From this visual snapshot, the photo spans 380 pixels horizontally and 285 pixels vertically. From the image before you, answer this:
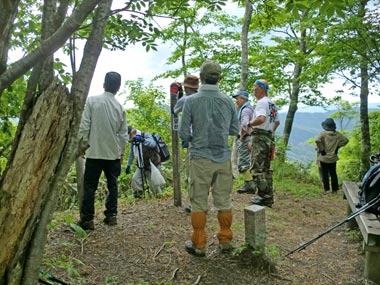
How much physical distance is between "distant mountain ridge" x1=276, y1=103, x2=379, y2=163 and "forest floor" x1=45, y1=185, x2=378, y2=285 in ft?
21.2

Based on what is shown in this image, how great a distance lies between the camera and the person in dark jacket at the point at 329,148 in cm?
865

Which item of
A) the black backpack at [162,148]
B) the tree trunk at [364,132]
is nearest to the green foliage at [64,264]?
the black backpack at [162,148]

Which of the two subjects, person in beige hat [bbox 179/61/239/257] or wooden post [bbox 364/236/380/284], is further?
person in beige hat [bbox 179/61/239/257]

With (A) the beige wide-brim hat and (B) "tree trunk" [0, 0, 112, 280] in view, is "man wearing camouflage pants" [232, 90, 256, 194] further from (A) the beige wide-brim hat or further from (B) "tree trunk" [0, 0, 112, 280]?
(B) "tree trunk" [0, 0, 112, 280]

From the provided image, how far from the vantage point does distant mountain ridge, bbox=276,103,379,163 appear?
14342mm

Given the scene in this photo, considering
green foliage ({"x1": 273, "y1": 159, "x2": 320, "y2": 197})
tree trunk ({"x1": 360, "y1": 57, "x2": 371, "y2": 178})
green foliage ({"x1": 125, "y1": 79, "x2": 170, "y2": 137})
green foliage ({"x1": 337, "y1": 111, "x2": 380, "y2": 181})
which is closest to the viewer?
green foliage ({"x1": 273, "y1": 159, "x2": 320, "y2": 197})

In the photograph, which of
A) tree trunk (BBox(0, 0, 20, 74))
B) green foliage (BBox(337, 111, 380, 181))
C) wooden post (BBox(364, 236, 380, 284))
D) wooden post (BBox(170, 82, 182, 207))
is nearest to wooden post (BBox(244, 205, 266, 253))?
wooden post (BBox(364, 236, 380, 284))

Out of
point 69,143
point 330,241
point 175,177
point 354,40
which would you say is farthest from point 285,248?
point 354,40

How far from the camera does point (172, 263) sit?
3.68m

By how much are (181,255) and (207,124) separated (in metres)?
1.43

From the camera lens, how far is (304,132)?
127312 mm

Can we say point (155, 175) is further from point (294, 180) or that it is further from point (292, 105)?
point (292, 105)

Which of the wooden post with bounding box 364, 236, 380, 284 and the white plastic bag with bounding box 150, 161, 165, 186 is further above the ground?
the white plastic bag with bounding box 150, 161, 165, 186

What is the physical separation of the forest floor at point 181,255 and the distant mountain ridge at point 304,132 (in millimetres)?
6475
